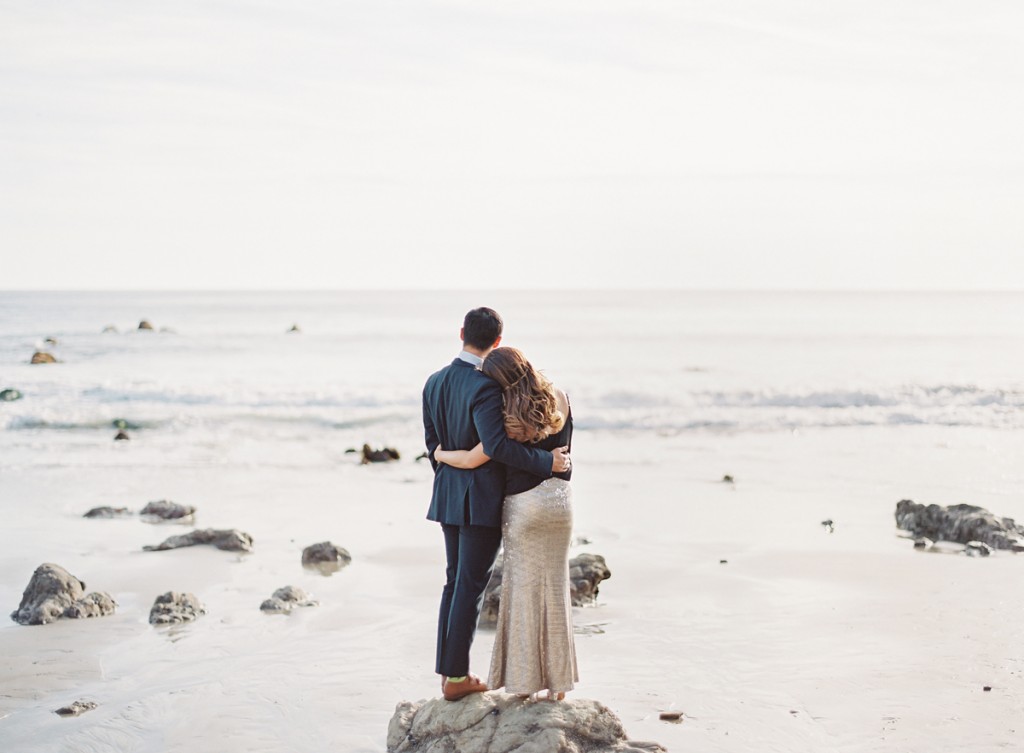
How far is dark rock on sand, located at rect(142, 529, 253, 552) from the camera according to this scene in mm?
10383

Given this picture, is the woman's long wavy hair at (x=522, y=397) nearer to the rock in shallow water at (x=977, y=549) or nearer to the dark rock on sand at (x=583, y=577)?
the dark rock on sand at (x=583, y=577)

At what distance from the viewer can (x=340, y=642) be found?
7535 millimetres

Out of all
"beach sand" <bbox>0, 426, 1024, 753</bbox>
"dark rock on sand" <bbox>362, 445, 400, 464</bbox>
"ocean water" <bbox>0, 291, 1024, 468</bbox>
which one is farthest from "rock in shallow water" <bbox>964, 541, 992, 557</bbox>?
"ocean water" <bbox>0, 291, 1024, 468</bbox>

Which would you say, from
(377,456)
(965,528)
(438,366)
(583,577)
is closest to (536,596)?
(583,577)

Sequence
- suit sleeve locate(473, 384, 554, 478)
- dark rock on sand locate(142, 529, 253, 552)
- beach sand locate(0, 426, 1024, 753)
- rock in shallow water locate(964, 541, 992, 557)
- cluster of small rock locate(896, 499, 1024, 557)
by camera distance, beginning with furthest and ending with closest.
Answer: dark rock on sand locate(142, 529, 253, 552), cluster of small rock locate(896, 499, 1024, 557), rock in shallow water locate(964, 541, 992, 557), beach sand locate(0, 426, 1024, 753), suit sleeve locate(473, 384, 554, 478)

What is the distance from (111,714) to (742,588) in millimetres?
5094

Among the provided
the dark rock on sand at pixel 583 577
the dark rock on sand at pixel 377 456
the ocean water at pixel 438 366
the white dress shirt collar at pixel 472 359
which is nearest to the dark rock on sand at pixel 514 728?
the white dress shirt collar at pixel 472 359

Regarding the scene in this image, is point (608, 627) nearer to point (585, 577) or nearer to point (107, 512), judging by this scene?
point (585, 577)

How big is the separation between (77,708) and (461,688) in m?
2.46

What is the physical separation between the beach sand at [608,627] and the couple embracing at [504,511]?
97 cm

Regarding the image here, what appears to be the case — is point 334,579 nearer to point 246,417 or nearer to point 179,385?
point 246,417

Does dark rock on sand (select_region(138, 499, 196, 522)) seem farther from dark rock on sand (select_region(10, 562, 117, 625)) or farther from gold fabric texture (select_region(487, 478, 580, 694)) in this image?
gold fabric texture (select_region(487, 478, 580, 694))

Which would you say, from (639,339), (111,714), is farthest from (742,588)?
(639,339)

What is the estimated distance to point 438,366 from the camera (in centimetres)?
4034
